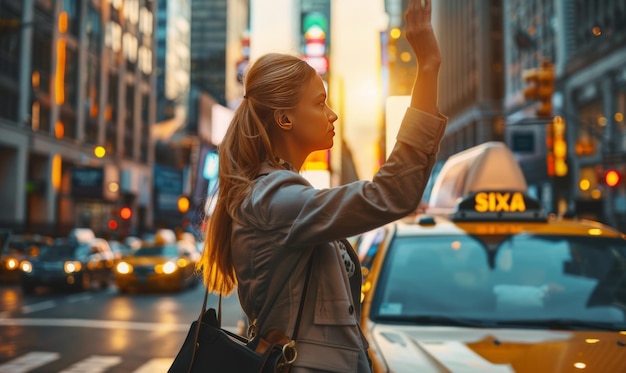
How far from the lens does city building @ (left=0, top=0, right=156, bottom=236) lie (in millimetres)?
40906

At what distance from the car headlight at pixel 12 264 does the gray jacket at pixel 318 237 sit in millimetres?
25777

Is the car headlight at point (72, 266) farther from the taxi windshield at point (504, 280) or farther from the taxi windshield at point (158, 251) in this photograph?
the taxi windshield at point (504, 280)

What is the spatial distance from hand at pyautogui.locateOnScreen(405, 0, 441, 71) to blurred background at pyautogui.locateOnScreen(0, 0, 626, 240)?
1469cm

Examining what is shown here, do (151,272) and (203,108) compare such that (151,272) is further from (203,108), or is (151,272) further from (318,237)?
(203,108)

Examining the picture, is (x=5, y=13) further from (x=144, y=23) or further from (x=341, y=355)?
(x=341, y=355)

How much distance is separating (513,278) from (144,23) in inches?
2582

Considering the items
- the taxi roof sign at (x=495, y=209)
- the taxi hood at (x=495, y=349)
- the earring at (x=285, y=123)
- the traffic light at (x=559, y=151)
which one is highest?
the traffic light at (x=559, y=151)

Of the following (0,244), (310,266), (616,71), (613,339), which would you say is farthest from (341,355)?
(616,71)

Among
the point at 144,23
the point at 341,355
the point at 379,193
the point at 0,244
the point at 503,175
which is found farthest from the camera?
the point at 144,23

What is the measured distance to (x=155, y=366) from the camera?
9594 mm

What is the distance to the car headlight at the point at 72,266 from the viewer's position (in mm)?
22891

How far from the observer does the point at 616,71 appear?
37.8m

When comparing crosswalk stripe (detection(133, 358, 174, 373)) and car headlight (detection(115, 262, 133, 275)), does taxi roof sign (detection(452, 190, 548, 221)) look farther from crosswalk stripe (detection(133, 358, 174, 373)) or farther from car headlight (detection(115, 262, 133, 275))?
car headlight (detection(115, 262, 133, 275))

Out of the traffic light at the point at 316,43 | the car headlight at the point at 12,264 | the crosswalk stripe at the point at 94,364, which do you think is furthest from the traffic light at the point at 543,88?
the traffic light at the point at 316,43
